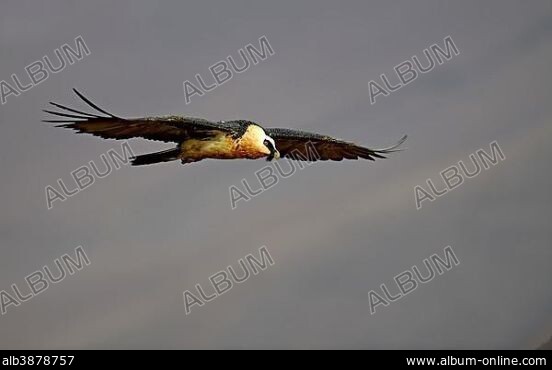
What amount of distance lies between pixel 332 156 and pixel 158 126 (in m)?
4.10

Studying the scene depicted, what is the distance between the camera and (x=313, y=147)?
14.7 m

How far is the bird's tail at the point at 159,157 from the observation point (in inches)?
504

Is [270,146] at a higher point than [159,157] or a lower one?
lower

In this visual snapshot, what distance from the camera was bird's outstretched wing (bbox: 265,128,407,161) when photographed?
13797 mm

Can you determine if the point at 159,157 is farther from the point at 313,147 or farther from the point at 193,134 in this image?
the point at 313,147

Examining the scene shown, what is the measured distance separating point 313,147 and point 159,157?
10.2 feet

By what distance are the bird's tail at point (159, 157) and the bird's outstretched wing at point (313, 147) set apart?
1.65m

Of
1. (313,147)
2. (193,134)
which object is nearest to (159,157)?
(193,134)

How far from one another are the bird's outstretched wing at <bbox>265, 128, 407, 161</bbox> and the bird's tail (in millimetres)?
1655

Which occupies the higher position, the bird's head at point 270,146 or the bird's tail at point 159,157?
the bird's tail at point 159,157

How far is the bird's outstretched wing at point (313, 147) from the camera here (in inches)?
543

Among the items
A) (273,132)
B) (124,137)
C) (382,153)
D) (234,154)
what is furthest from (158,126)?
(382,153)
